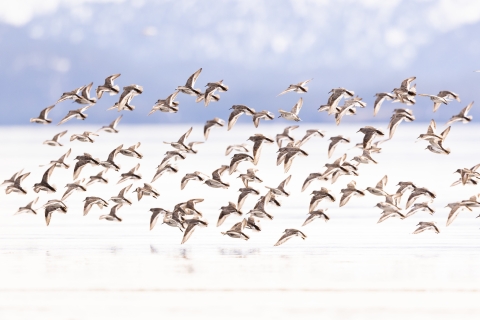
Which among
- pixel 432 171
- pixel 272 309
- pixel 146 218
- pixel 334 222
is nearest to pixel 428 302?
pixel 272 309

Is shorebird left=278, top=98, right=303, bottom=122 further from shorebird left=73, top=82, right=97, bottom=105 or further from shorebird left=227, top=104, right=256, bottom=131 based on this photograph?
shorebird left=73, top=82, right=97, bottom=105

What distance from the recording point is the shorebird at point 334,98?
33.5m

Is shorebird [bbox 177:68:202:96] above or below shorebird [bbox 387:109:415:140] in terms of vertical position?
above

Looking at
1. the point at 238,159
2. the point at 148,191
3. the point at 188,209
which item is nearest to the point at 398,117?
the point at 238,159

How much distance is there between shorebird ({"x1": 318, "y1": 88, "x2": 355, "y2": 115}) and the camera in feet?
110

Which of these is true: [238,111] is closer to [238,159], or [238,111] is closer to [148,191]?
Answer: [238,159]

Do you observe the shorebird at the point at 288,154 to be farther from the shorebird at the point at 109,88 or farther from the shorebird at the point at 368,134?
the shorebird at the point at 109,88

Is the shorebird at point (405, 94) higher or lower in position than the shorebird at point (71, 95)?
lower

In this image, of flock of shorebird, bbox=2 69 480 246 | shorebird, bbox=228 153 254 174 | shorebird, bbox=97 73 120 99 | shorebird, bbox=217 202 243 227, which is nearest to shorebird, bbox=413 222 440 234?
flock of shorebird, bbox=2 69 480 246

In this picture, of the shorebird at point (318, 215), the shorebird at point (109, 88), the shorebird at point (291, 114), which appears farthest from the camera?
the shorebird at point (109, 88)

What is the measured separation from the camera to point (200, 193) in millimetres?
46062

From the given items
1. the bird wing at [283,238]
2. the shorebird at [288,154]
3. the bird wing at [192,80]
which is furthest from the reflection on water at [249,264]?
the bird wing at [192,80]

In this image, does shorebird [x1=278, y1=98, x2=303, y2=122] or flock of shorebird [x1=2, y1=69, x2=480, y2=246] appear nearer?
flock of shorebird [x1=2, y1=69, x2=480, y2=246]

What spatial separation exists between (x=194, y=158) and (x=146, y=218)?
38833mm
